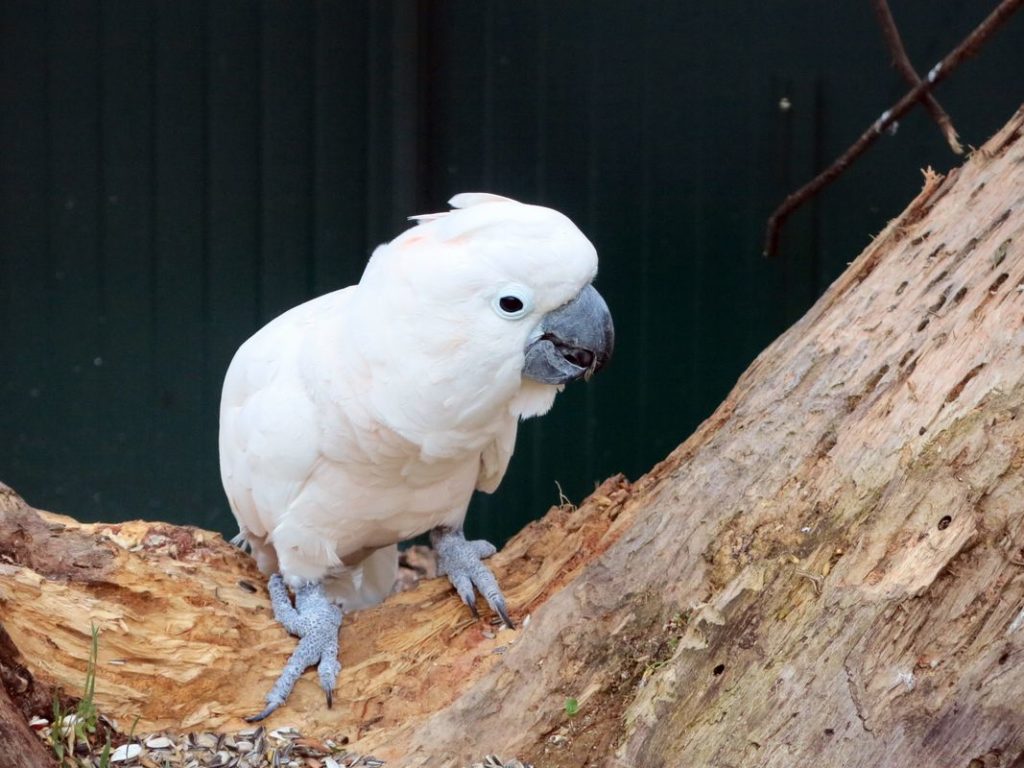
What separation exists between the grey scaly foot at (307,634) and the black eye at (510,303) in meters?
1.02

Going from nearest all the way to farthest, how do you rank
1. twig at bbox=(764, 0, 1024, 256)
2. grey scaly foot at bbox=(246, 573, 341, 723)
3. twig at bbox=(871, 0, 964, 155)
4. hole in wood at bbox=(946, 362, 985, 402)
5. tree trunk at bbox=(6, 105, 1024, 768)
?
tree trunk at bbox=(6, 105, 1024, 768), hole in wood at bbox=(946, 362, 985, 402), grey scaly foot at bbox=(246, 573, 341, 723), twig at bbox=(764, 0, 1024, 256), twig at bbox=(871, 0, 964, 155)

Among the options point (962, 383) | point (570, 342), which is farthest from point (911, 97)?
point (570, 342)

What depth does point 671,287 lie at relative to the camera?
16.6 ft

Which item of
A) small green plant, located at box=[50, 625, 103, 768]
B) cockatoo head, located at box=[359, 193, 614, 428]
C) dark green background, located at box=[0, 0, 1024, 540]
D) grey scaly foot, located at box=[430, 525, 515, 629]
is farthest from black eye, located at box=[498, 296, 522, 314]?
dark green background, located at box=[0, 0, 1024, 540]

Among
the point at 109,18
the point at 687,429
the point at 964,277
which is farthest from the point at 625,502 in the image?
the point at 109,18

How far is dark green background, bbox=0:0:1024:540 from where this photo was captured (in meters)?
4.92

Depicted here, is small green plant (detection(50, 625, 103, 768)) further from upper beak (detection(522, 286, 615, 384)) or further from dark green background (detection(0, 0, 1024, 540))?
dark green background (detection(0, 0, 1024, 540))

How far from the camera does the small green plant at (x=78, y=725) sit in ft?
7.61

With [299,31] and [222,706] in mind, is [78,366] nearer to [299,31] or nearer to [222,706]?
[299,31]

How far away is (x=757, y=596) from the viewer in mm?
2217

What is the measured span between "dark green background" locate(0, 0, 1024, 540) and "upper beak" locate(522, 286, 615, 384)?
261 cm

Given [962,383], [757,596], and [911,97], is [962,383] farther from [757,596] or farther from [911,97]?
[911,97]

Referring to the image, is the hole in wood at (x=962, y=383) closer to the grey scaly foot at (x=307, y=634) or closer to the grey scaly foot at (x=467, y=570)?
the grey scaly foot at (x=467, y=570)

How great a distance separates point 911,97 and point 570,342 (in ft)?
6.03
